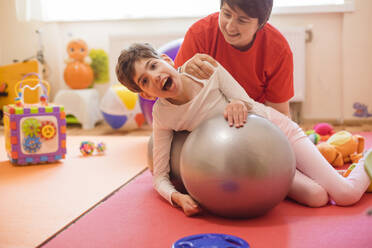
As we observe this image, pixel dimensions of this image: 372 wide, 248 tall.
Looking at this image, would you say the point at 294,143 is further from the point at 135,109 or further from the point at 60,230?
the point at 135,109

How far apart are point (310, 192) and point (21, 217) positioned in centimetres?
108

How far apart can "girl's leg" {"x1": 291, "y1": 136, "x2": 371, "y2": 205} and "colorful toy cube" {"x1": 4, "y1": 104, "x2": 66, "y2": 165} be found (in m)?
1.52

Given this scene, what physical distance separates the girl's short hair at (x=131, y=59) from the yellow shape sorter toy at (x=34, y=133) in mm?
1198

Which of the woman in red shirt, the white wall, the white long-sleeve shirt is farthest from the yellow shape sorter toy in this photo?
the white wall

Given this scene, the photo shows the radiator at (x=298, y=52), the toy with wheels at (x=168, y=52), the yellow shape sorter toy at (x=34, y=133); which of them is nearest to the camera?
the yellow shape sorter toy at (x=34, y=133)

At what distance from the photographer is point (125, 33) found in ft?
13.4

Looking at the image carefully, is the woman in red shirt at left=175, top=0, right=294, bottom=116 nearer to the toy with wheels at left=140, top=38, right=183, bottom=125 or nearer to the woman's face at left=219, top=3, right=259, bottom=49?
the woman's face at left=219, top=3, right=259, bottom=49

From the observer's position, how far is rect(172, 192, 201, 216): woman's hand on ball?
139cm

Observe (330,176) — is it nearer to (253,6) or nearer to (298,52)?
(253,6)

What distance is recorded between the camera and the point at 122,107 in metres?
3.54

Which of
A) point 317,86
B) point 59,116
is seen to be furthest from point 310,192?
point 317,86

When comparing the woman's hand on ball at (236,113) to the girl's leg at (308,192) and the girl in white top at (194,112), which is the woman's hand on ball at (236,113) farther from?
the girl's leg at (308,192)

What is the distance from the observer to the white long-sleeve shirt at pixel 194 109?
4.73 ft

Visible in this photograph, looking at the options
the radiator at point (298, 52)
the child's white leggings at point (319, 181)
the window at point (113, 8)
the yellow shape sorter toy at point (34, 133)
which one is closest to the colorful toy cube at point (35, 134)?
the yellow shape sorter toy at point (34, 133)
